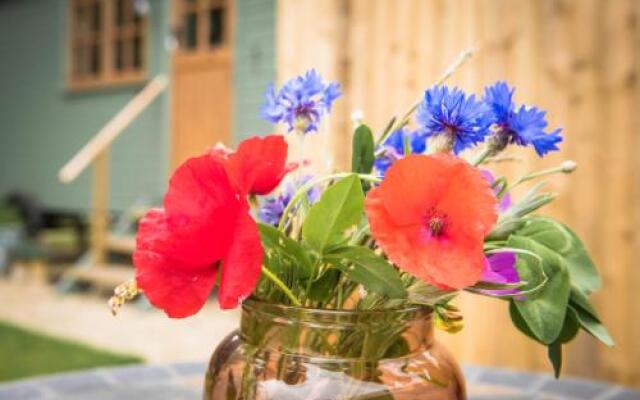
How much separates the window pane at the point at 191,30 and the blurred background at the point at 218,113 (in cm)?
1

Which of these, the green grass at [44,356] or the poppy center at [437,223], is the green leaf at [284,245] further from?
the green grass at [44,356]

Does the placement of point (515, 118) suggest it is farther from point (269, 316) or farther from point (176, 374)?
point (176, 374)

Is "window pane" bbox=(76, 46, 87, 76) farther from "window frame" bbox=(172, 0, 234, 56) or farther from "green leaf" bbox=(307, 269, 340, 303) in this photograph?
"green leaf" bbox=(307, 269, 340, 303)

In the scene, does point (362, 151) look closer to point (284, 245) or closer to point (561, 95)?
point (284, 245)

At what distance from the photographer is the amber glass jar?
2.01ft

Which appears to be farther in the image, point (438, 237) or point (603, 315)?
point (603, 315)

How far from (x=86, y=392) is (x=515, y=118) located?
0.86 metres

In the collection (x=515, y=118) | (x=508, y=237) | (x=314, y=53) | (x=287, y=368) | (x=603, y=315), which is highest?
(x=314, y=53)

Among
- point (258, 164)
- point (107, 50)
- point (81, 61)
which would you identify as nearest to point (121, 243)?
point (107, 50)

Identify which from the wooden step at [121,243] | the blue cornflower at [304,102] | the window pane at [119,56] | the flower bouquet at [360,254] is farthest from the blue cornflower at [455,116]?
the window pane at [119,56]

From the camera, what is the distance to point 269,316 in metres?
0.63

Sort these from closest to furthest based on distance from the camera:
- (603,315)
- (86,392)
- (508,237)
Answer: (508,237) → (86,392) → (603,315)

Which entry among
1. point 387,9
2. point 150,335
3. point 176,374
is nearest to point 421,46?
point 387,9

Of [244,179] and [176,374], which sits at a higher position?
[244,179]
